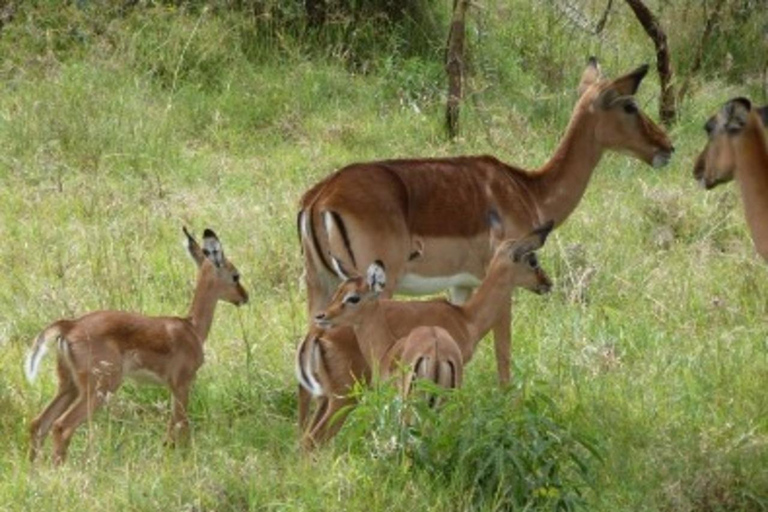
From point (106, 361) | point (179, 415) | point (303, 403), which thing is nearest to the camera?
point (106, 361)

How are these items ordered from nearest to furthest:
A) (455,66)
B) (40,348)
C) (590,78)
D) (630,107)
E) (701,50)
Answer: (40,348) → (630,107) → (590,78) → (455,66) → (701,50)

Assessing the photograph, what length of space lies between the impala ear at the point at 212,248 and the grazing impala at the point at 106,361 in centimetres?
33

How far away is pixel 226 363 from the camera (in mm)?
6559

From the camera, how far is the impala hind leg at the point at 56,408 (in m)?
5.82

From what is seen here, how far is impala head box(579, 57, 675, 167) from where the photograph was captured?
7414 millimetres

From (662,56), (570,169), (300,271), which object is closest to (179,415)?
(300,271)

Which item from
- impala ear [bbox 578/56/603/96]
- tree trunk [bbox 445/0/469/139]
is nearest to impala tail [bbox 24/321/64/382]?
impala ear [bbox 578/56/603/96]

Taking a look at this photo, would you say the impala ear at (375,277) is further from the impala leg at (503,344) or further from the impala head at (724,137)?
the impala head at (724,137)

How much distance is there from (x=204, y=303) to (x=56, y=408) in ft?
2.67

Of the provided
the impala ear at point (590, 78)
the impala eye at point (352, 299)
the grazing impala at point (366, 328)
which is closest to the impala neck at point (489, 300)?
the grazing impala at point (366, 328)

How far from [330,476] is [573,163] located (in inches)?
104

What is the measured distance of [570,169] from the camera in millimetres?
7328

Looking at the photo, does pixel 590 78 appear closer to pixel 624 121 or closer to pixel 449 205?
pixel 624 121

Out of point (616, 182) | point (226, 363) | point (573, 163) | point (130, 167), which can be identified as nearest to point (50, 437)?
point (226, 363)
